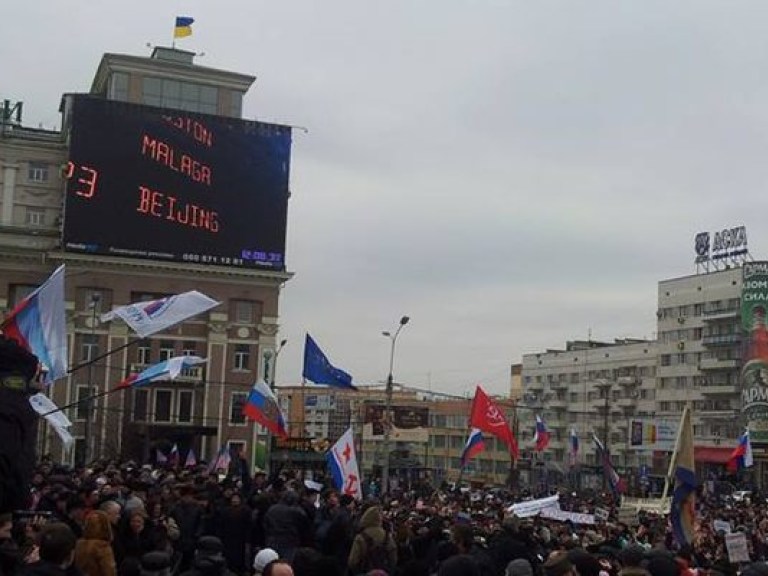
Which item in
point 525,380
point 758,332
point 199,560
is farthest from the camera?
point 525,380

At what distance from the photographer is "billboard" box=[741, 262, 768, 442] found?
82.3 metres

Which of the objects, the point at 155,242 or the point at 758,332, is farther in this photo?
the point at 758,332

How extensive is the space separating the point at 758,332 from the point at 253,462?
37.2 meters

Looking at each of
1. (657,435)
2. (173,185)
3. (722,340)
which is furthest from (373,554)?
(722,340)

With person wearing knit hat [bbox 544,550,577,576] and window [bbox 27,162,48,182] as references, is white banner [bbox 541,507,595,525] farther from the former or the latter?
window [bbox 27,162,48,182]

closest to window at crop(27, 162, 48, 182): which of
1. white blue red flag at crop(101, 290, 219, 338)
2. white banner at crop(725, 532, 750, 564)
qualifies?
white blue red flag at crop(101, 290, 219, 338)

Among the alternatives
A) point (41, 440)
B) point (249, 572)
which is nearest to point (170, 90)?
point (41, 440)

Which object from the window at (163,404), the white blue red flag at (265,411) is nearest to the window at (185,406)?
the window at (163,404)

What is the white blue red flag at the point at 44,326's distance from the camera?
16859mm

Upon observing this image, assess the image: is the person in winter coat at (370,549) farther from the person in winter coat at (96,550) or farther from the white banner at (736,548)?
the white banner at (736,548)

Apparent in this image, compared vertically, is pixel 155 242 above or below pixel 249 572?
above

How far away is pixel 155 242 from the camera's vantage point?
2606 inches

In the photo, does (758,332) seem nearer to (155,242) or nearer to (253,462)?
(253,462)

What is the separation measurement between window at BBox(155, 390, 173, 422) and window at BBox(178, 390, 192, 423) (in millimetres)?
634
